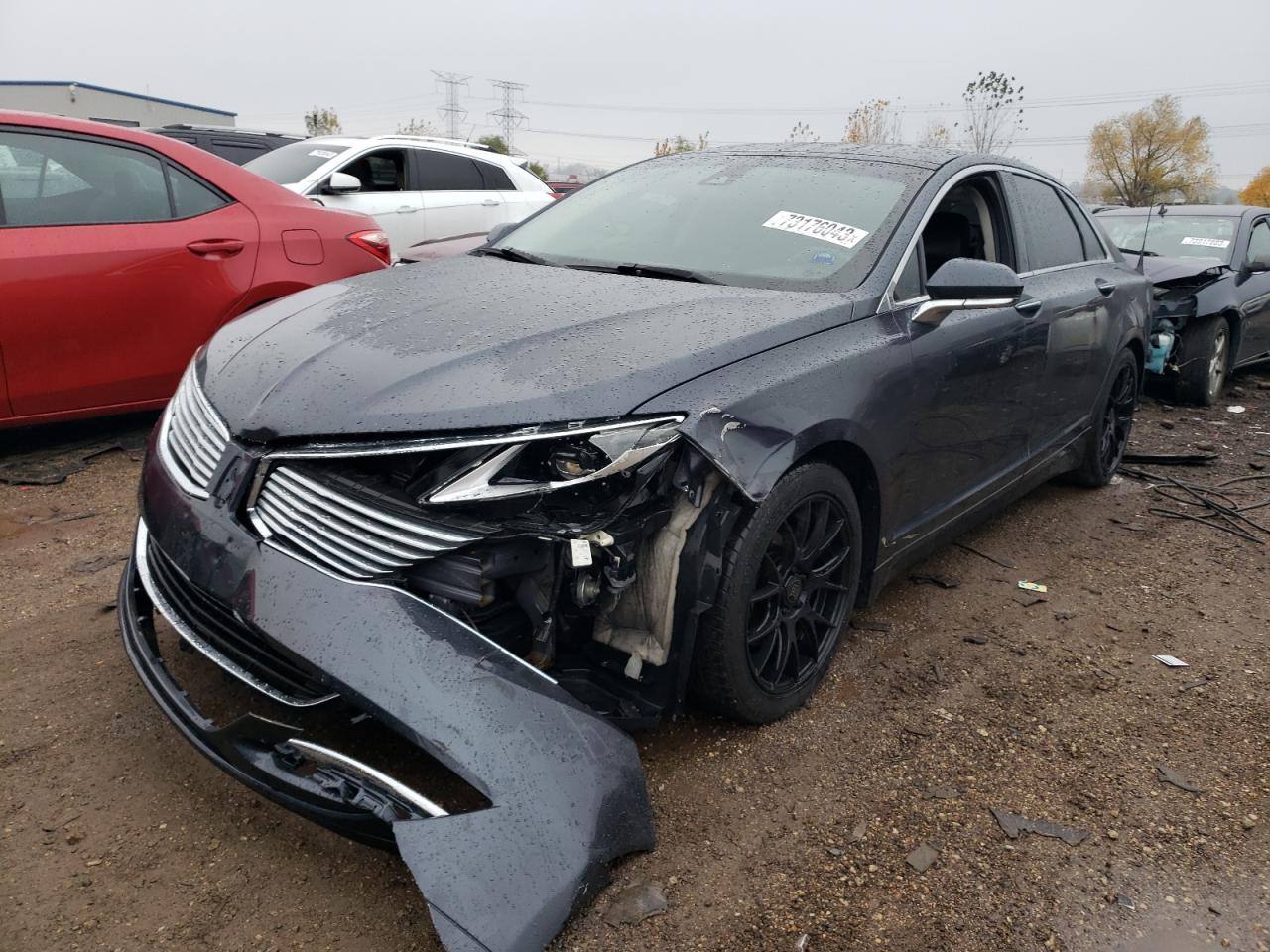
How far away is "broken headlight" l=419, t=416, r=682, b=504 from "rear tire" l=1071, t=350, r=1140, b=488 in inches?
131

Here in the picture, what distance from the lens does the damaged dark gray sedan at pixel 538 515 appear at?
183 centimetres

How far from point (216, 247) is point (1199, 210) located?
7637 millimetres

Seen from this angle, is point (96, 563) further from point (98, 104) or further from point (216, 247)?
point (98, 104)

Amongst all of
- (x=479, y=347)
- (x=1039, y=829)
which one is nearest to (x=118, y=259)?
(x=479, y=347)

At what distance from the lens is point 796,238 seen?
9.91 ft

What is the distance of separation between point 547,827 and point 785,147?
2.79 meters

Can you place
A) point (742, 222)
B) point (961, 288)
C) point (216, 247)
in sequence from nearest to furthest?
point (961, 288)
point (742, 222)
point (216, 247)

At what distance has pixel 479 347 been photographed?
7.43 feet

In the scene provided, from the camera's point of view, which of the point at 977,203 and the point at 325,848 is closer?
the point at 325,848

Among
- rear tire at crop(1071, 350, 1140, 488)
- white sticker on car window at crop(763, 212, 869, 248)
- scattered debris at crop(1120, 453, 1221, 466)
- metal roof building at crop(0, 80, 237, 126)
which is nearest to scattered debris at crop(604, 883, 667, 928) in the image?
white sticker on car window at crop(763, 212, 869, 248)

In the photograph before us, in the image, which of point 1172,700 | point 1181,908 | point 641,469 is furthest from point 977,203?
point 1181,908

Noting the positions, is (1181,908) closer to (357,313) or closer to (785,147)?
(357,313)

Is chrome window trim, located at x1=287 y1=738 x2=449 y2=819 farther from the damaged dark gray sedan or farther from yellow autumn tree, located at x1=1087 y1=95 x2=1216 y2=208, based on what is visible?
yellow autumn tree, located at x1=1087 y1=95 x2=1216 y2=208

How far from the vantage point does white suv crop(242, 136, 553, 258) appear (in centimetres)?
761
